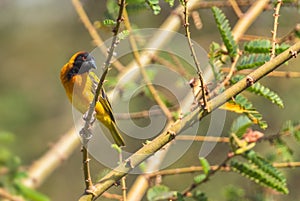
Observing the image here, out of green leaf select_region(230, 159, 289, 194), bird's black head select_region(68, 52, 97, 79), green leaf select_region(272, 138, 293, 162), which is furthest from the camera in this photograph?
bird's black head select_region(68, 52, 97, 79)

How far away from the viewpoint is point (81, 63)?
10.4 feet

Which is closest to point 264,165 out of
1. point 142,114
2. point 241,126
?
point 241,126

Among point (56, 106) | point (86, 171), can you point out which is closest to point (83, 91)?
point (86, 171)

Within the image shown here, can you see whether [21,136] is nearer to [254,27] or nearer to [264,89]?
[254,27]

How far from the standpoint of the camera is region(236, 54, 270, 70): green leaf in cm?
216

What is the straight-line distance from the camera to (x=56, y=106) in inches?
346

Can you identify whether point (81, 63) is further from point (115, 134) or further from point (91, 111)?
point (91, 111)

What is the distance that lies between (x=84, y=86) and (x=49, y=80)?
6904 millimetres

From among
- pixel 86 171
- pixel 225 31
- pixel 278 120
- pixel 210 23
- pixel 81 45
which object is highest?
pixel 81 45

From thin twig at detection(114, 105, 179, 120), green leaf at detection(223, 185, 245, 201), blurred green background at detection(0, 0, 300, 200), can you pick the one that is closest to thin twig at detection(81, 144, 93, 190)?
thin twig at detection(114, 105, 179, 120)

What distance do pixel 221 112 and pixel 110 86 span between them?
3.36ft

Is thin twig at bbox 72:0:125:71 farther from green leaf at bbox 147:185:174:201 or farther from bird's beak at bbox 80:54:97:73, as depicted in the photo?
green leaf at bbox 147:185:174:201

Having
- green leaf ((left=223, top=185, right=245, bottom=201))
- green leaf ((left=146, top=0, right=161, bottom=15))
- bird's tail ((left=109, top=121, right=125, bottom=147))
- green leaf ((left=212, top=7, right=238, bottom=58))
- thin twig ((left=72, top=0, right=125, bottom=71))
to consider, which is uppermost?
thin twig ((left=72, top=0, right=125, bottom=71))

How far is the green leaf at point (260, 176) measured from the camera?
235 centimetres
